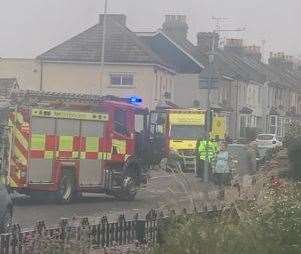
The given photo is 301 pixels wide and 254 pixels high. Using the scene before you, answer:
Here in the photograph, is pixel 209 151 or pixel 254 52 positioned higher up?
pixel 254 52

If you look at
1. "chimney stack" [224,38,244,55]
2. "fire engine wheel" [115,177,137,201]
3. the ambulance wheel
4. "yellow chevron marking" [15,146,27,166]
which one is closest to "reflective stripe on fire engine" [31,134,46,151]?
"yellow chevron marking" [15,146,27,166]

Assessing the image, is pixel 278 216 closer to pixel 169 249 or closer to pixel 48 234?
pixel 169 249

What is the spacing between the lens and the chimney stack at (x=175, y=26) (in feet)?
177

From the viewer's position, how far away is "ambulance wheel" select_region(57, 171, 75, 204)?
17.5m

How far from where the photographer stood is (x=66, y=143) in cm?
1727

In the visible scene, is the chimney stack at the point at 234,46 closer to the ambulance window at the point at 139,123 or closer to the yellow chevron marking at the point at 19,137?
the ambulance window at the point at 139,123

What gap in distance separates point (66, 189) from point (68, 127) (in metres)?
1.48

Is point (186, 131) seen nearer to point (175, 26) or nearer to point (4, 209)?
point (4, 209)

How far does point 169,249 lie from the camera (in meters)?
6.67

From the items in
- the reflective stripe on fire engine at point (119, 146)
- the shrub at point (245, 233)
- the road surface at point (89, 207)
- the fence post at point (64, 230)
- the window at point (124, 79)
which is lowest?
the road surface at point (89, 207)

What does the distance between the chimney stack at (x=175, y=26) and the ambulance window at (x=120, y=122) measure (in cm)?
3556

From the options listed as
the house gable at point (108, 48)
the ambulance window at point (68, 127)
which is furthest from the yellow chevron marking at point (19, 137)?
the house gable at point (108, 48)

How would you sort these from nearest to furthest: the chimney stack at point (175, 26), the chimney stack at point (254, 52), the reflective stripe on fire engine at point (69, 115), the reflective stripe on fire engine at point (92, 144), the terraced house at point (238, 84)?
the reflective stripe on fire engine at point (69, 115)
the reflective stripe on fire engine at point (92, 144)
the terraced house at point (238, 84)
the chimney stack at point (175, 26)
the chimney stack at point (254, 52)

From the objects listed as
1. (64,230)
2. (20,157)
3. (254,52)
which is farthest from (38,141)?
(254,52)
